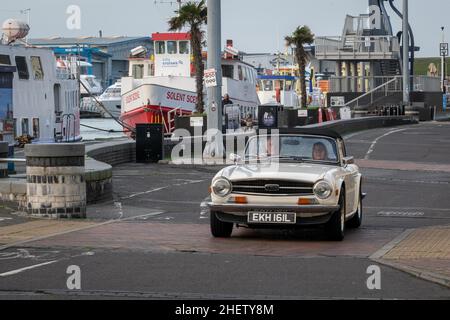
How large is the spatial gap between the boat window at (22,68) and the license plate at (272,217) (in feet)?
86.9

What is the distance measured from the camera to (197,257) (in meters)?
12.4

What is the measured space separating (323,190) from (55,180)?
4796mm

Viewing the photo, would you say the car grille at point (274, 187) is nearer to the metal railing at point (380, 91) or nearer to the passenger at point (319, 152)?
the passenger at point (319, 152)

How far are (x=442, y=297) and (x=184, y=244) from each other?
4765mm

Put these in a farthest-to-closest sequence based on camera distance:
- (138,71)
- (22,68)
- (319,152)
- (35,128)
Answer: (138,71)
(35,128)
(22,68)
(319,152)

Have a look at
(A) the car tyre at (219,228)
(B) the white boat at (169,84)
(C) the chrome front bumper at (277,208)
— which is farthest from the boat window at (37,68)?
(C) the chrome front bumper at (277,208)

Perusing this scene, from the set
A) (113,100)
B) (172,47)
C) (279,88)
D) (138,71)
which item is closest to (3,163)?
(172,47)

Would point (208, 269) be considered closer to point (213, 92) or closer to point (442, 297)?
point (442, 297)

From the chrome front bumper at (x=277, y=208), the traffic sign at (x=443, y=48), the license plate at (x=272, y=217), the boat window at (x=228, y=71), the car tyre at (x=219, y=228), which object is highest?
the traffic sign at (x=443, y=48)

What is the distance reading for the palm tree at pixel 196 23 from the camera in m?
47.9

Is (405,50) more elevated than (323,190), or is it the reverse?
(405,50)

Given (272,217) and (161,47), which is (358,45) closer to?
(161,47)

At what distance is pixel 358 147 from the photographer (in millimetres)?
38000

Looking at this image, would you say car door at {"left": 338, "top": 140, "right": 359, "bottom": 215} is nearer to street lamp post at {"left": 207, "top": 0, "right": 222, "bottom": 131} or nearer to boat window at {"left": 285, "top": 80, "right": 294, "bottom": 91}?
street lamp post at {"left": 207, "top": 0, "right": 222, "bottom": 131}
